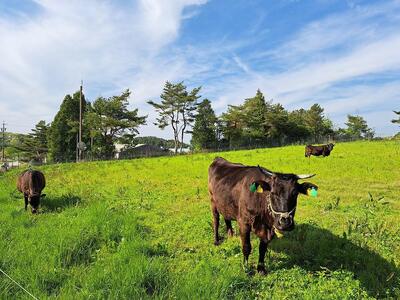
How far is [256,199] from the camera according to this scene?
5.45 meters

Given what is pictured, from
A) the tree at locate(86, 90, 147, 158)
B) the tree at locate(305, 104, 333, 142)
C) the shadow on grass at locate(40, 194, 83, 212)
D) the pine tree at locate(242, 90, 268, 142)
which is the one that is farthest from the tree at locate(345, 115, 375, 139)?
the shadow on grass at locate(40, 194, 83, 212)

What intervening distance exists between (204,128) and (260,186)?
53570 millimetres

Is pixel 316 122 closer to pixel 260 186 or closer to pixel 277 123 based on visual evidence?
pixel 277 123

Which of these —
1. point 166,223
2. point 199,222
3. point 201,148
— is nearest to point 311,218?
point 199,222

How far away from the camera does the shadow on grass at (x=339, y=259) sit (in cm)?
486

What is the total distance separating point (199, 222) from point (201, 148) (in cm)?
4899

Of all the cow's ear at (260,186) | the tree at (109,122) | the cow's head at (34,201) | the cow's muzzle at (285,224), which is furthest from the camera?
the tree at (109,122)

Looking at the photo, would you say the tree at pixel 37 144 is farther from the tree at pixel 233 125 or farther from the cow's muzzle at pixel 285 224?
the cow's muzzle at pixel 285 224

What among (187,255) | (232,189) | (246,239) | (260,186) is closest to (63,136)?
(187,255)

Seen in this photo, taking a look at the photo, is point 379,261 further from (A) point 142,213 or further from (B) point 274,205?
(A) point 142,213

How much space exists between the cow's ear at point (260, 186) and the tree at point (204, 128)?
52782 mm

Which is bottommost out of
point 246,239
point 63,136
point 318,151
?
point 246,239

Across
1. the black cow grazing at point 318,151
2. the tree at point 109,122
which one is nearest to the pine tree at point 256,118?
the tree at point 109,122

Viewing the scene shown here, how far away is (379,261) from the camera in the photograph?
557 centimetres
